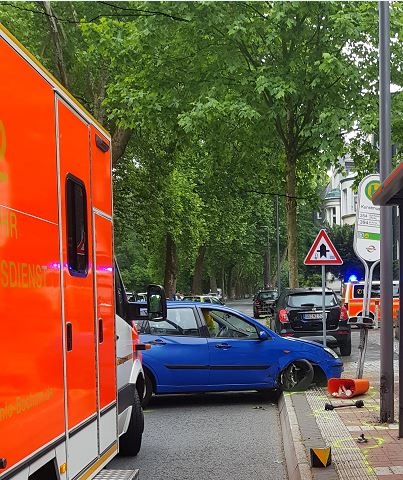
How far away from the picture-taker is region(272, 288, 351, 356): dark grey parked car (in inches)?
636

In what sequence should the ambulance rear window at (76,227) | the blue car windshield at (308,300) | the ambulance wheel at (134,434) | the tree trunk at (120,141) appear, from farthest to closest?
the tree trunk at (120,141) < the blue car windshield at (308,300) < the ambulance wheel at (134,434) < the ambulance rear window at (76,227)

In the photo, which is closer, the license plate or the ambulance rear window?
the ambulance rear window

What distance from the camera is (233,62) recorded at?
56.2 feet

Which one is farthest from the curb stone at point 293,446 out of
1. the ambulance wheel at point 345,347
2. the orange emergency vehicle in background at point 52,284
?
→ the ambulance wheel at point 345,347

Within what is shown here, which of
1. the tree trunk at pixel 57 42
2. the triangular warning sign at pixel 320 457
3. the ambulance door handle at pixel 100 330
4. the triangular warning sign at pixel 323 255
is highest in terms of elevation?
the tree trunk at pixel 57 42

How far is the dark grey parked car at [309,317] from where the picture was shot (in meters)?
16.2

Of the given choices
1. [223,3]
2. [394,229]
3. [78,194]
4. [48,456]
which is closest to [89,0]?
[223,3]

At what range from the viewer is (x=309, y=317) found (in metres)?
16.2

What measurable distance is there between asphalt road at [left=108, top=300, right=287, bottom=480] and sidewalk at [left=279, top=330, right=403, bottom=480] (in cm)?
24

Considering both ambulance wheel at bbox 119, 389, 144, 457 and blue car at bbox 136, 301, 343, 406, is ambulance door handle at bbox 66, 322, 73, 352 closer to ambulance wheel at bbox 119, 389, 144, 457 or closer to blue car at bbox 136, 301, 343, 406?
ambulance wheel at bbox 119, 389, 144, 457

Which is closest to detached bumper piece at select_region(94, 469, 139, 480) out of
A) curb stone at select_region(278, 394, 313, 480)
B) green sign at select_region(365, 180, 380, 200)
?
curb stone at select_region(278, 394, 313, 480)

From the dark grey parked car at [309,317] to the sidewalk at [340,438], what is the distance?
5493 millimetres

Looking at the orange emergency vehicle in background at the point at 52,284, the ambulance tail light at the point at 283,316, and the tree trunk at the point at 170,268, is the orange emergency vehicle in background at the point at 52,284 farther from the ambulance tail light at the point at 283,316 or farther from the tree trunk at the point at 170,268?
the tree trunk at the point at 170,268

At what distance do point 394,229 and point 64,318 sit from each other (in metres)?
5.72
